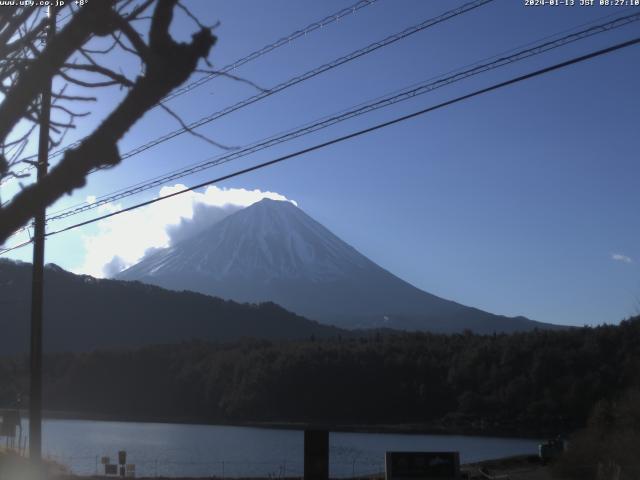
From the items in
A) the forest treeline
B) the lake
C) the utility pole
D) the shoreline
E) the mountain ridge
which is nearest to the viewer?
the utility pole

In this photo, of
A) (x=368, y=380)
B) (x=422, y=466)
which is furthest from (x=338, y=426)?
(x=422, y=466)

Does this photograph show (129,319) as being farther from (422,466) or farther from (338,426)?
(422,466)

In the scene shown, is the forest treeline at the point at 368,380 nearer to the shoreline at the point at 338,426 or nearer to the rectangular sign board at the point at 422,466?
the shoreline at the point at 338,426

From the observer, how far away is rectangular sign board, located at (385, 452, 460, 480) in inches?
888

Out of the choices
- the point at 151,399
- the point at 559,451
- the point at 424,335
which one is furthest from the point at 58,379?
the point at 559,451

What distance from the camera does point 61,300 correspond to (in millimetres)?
109375

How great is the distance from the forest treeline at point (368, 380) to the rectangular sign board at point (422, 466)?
19.7 metres

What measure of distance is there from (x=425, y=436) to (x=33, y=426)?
160ft

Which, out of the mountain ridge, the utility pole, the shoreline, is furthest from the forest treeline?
the utility pole

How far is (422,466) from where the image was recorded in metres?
22.8

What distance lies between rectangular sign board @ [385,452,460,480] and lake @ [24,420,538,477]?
47.5 ft

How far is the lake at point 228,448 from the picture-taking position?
41.3 metres

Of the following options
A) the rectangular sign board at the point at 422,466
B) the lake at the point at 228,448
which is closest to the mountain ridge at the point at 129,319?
the lake at the point at 228,448

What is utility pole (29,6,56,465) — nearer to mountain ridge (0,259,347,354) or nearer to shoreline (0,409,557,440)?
shoreline (0,409,557,440)
